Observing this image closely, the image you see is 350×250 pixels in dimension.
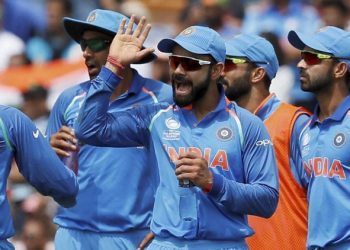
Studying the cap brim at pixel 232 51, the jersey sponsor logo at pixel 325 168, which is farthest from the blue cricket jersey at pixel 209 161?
the cap brim at pixel 232 51

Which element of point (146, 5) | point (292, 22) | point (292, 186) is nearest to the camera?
point (292, 186)

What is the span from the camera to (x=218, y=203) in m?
7.65

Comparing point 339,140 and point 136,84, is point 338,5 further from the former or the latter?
point 339,140

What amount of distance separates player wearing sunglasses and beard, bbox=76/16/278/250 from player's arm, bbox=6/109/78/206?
1.66 feet

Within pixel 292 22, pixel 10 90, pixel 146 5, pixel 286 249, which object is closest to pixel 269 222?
pixel 286 249

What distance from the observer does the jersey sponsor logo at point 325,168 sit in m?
7.89

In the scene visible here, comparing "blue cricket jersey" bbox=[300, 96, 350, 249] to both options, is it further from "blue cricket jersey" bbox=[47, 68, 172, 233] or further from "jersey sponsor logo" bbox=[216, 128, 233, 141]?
"blue cricket jersey" bbox=[47, 68, 172, 233]

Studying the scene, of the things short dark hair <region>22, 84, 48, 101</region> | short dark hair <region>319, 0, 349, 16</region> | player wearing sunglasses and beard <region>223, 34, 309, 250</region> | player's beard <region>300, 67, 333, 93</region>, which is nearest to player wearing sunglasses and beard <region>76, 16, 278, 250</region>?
player's beard <region>300, 67, 333, 93</region>

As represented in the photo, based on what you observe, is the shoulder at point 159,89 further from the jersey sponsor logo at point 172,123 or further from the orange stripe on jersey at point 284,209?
the jersey sponsor logo at point 172,123

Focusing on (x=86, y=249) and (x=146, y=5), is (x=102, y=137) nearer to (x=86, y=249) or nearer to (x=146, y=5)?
(x=86, y=249)

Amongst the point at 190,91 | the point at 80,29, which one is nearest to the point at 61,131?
the point at 80,29

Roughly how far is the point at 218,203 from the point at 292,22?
22.6 feet

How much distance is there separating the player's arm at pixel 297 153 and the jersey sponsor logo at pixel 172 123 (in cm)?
102

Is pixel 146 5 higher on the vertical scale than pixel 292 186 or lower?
higher
